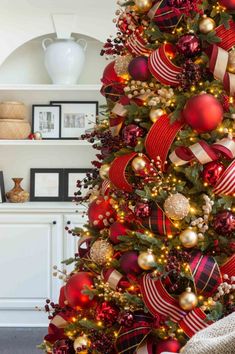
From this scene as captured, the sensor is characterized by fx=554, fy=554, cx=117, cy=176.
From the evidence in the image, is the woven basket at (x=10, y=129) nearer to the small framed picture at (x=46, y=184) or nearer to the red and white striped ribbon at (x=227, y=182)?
the small framed picture at (x=46, y=184)

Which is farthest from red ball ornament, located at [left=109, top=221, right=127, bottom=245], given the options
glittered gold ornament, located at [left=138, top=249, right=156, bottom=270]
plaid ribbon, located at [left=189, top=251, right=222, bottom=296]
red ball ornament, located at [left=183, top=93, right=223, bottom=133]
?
red ball ornament, located at [left=183, top=93, right=223, bottom=133]

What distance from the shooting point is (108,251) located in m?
1.53

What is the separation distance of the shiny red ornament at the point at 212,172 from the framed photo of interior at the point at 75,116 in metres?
2.61

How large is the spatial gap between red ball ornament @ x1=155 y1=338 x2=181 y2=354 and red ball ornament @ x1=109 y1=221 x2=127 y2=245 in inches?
11.6

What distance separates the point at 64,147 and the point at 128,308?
2.70 metres

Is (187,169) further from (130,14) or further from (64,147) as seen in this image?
(64,147)

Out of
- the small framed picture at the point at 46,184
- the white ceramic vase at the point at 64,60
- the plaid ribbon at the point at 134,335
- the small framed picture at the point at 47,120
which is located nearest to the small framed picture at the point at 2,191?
the small framed picture at the point at 46,184

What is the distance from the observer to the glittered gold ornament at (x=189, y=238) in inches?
54.2

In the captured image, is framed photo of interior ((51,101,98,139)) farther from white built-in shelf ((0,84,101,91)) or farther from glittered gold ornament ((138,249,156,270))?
glittered gold ornament ((138,249,156,270))

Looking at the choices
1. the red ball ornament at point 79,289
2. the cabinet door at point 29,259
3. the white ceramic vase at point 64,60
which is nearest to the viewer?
the red ball ornament at point 79,289

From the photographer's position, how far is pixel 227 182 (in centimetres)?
138

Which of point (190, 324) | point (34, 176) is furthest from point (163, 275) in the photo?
point (34, 176)

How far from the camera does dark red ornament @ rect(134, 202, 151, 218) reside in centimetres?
142

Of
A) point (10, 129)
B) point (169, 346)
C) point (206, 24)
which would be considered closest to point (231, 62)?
point (206, 24)
